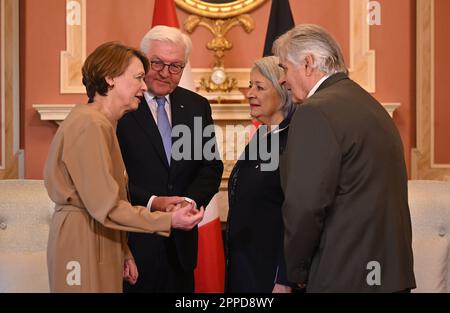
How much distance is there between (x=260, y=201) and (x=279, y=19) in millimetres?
2356

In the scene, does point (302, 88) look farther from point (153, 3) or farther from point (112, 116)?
point (153, 3)

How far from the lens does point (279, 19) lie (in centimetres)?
478

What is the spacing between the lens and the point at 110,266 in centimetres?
229

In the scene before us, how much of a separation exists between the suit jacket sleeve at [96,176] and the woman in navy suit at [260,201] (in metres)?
0.66

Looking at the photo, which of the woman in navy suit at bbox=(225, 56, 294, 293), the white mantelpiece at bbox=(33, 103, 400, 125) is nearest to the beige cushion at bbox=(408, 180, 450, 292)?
the woman in navy suit at bbox=(225, 56, 294, 293)

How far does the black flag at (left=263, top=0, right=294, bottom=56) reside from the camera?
4.76 m

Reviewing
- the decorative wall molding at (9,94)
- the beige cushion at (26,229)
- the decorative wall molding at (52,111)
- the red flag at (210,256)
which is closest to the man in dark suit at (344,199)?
the beige cushion at (26,229)

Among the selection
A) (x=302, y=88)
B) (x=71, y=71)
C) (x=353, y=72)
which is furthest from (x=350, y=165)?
(x=71, y=71)

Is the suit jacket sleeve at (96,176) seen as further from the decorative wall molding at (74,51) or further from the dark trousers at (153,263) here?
the decorative wall molding at (74,51)

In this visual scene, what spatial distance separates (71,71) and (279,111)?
274 cm

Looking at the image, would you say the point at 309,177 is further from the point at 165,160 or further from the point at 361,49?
the point at 361,49

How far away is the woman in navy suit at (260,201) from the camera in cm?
270

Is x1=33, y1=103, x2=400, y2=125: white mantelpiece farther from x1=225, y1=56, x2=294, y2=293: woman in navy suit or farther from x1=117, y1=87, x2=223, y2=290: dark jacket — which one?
x1=225, y1=56, x2=294, y2=293: woman in navy suit

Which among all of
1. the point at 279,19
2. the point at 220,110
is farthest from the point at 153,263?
the point at 279,19
